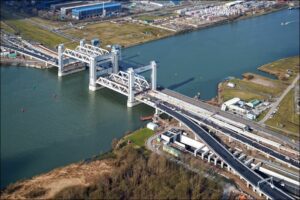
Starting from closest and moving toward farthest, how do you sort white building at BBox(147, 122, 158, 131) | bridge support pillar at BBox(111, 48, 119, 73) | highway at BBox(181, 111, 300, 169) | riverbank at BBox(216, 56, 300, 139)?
highway at BBox(181, 111, 300, 169) → white building at BBox(147, 122, 158, 131) → riverbank at BBox(216, 56, 300, 139) → bridge support pillar at BBox(111, 48, 119, 73)

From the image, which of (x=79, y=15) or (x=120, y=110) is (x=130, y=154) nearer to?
(x=120, y=110)

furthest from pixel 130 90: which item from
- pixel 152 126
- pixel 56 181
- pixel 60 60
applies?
pixel 56 181

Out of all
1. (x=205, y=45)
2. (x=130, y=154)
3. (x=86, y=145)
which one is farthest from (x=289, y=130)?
(x=205, y=45)

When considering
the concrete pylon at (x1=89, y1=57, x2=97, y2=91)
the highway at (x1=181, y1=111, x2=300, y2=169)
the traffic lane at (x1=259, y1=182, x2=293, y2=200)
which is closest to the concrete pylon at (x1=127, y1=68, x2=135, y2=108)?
the concrete pylon at (x1=89, y1=57, x2=97, y2=91)

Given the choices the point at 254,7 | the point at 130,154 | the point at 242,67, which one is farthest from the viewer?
the point at 254,7

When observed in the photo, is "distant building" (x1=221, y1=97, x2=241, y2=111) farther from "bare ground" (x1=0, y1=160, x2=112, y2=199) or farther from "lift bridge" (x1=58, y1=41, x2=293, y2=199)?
"bare ground" (x1=0, y1=160, x2=112, y2=199)

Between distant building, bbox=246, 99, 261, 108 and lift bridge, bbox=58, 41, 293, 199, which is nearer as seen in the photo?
lift bridge, bbox=58, 41, 293, 199
